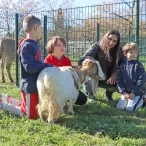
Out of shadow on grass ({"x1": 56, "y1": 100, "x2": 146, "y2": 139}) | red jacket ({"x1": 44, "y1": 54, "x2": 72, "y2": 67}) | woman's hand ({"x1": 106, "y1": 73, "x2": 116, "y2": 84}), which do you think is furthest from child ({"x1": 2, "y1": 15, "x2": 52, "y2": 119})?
woman's hand ({"x1": 106, "y1": 73, "x2": 116, "y2": 84})

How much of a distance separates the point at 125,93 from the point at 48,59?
1509 millimetres

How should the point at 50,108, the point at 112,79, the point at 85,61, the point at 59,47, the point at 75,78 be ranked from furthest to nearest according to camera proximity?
the point at 112,79, the point at 85,61, the point at 59,47, the point at 75,78, the point at 50,108

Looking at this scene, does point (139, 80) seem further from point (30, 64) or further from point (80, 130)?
point (30, 64)

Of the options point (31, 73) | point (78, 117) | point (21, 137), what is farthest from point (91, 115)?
point (21, 137)

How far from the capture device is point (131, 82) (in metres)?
6.17

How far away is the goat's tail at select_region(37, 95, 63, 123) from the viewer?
4777mm

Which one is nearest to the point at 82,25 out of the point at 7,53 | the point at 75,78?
the point at 7,53

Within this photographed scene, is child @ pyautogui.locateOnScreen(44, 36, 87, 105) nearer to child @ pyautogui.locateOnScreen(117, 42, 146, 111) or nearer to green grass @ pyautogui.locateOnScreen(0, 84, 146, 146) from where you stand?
green grass @ pyautogui.locateOnScreen(0, 84, 146, 146)

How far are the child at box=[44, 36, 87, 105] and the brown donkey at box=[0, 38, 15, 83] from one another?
16.0 feet

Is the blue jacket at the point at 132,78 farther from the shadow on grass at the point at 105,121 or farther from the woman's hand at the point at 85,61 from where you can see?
the woman's hand at the point at 85,61

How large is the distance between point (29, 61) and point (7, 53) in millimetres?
6288

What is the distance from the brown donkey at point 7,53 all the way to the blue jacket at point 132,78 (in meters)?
5.37

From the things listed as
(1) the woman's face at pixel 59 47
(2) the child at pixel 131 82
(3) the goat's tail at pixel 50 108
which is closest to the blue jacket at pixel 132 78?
(2) the child at pixel 131 82

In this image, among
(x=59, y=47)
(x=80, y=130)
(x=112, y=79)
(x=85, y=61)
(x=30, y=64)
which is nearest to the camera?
(x=80, y=130)
